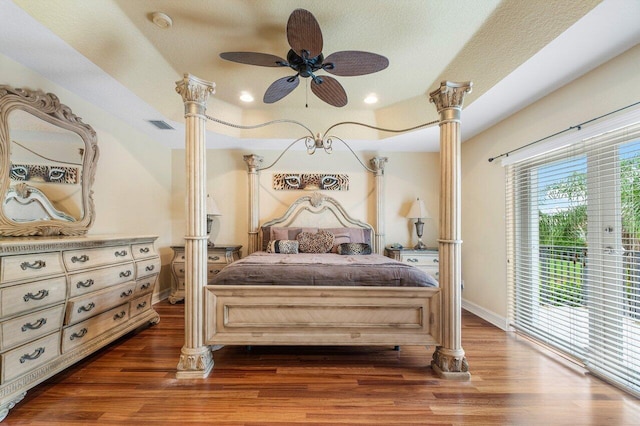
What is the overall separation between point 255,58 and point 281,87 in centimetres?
38

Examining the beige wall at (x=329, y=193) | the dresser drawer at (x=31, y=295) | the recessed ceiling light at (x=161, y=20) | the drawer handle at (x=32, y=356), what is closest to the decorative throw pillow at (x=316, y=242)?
the beige wall at (x=329, y=193)

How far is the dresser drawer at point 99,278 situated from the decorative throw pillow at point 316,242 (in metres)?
2.08

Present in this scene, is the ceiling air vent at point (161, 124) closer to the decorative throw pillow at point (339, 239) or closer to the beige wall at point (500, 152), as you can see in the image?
the decorative throw pillow at point (339, 239)

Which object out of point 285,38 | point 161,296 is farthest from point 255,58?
point 161,296

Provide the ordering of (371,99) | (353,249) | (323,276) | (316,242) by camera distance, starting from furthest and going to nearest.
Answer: (316,242) < (353,249) < (371,99) < (323,276)

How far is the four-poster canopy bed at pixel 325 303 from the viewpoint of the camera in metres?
2.07

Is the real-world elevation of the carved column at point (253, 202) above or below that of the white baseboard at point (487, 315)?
above

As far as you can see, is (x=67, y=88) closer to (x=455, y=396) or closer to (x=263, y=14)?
(x=263, y=14)

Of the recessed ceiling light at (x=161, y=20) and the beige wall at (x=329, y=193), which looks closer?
the recessed ceiling light at (x=161, y=20)

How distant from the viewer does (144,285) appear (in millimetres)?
2812

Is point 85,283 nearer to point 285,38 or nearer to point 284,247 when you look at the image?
point 284,247

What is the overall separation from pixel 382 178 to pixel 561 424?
11.1 ft

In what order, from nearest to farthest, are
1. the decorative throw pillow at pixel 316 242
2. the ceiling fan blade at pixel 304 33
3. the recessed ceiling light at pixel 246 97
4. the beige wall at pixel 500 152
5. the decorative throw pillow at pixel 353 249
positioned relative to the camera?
the ceiling fan blade at pixel 304 33, the beige wall at pixel 500 152, the recessed ceiling light at pixel 246 97, the decorative throw pillow at pixel 353 249, the decorative throw pillow at pixel 316 242

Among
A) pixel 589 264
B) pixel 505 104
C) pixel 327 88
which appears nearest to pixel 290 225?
pixel 327 88
